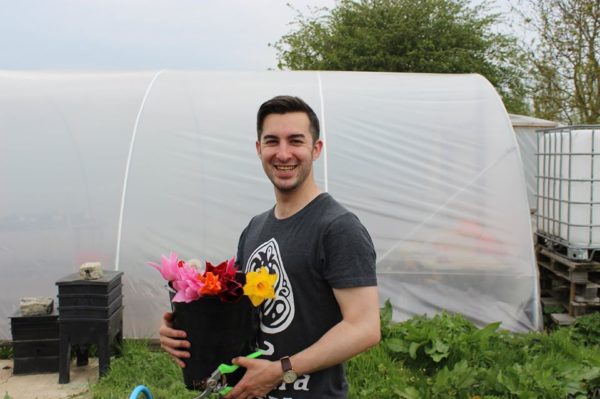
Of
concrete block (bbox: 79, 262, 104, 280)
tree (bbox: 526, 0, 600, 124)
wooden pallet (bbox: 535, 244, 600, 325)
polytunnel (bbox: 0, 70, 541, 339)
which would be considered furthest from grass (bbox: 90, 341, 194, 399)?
tree (bbox: 526, 0, 600, 124)

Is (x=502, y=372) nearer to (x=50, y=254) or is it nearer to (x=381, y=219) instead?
(x=381, y=219)

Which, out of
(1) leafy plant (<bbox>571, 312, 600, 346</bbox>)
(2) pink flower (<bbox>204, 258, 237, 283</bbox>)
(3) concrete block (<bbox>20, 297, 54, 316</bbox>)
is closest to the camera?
(2) pink flower (<bbox>204, 258, 237, 283</bbox>)

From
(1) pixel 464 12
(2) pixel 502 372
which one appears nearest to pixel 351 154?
(2) pixel 502 372

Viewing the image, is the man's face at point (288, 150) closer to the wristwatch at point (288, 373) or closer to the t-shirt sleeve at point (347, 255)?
the t-shirt sleeve at point (347, 255)

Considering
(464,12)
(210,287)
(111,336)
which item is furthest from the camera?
(464,12)

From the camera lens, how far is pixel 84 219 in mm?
5395

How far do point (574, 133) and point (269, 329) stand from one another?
4.70 metres

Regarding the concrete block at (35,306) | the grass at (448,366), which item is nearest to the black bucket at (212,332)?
the grass at (448,366)

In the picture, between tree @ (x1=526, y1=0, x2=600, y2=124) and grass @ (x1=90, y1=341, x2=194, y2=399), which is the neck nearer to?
grass @ (x1=90, y1=341, x2=194, y2=399)

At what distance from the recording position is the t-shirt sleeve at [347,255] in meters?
1.66

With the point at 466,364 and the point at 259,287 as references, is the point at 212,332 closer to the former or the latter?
the point at 259,287

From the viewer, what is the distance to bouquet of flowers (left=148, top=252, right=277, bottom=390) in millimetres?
1682

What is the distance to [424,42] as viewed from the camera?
18562 mm

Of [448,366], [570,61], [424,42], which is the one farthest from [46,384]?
[424,42]
